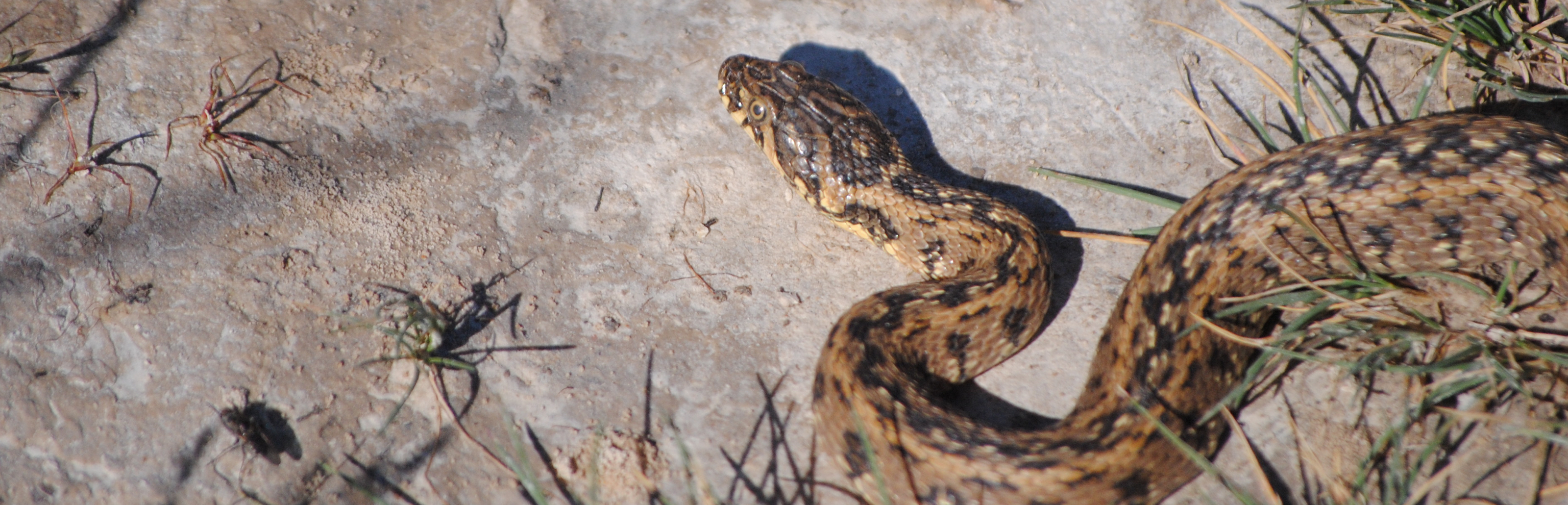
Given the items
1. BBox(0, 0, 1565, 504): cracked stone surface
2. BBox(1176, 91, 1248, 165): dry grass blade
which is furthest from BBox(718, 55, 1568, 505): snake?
BBox(1176, 91, 1248, 165): dry grass blade

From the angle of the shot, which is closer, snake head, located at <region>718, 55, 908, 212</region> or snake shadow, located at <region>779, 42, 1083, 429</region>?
snake shadow, located at <region>779, 42, 1083, 429</region>

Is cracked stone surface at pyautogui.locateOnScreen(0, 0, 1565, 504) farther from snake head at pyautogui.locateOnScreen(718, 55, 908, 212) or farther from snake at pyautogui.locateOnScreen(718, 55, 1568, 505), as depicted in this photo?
snake at pyautogui.locateOnScreen(718, 55, 1568, 505)

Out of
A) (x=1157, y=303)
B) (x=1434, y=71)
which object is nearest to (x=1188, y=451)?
(x=1157, y=303)

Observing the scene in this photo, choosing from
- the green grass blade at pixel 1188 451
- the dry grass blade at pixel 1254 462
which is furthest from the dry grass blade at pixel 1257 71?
the green grass blade at pixel 1188 451

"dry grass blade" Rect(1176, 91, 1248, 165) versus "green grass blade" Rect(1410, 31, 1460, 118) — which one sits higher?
"dry grass blade" Rect(1176, 91, 1248, 165)

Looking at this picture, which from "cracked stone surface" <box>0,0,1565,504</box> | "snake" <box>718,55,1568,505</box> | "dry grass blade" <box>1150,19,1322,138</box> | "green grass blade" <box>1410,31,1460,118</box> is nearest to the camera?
"snake" <box>718,55,1568,505</box>

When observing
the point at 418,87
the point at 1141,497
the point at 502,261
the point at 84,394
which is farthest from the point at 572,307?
Result: the point at 1141,497

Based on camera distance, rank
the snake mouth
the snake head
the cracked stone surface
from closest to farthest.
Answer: the cracked stone surface, the snake head, the snake mouth
